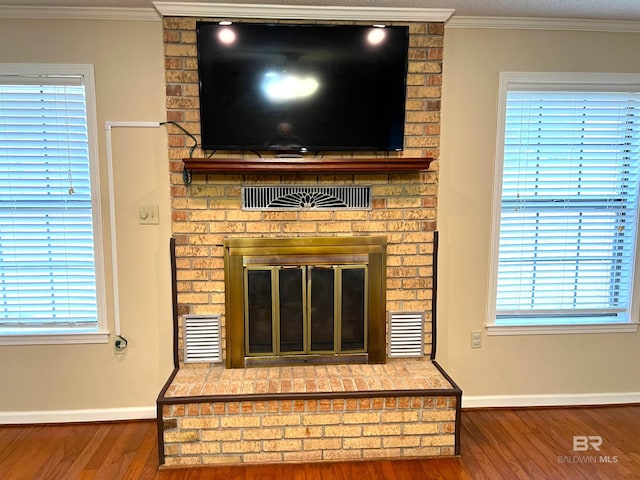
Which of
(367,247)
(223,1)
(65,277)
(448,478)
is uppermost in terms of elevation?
(223,1)

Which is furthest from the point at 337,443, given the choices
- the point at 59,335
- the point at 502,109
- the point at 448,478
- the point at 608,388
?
the point at 502,109

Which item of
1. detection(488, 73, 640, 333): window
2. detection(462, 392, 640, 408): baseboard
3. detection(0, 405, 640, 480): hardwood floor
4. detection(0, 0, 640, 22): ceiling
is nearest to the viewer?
detection(0, 405, 640, 480): hardwood floor

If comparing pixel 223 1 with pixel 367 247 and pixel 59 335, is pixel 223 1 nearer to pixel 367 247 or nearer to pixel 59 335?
pixel 367 247

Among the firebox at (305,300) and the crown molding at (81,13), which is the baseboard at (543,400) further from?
the crown molding at (81,13)

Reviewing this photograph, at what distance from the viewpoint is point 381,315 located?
2352mm

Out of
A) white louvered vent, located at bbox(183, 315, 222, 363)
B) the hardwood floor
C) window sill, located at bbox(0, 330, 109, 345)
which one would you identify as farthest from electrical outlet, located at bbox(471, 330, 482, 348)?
window sill, located at bbox(0, 330, 109, 345)

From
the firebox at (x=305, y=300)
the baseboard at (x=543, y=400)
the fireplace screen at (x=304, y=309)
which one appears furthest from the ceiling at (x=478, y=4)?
the baseboard at (x=543, y=400)

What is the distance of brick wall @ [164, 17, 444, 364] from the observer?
2.21 m

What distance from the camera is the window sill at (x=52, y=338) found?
2314 mm

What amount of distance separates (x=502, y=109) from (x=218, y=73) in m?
1.66

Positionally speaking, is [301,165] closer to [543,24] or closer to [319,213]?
[319,213]

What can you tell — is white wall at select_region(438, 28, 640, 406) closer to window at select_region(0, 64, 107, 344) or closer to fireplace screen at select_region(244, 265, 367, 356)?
fireplace screen at select_region(244, 265, 367, 356)

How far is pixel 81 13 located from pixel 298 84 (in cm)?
125

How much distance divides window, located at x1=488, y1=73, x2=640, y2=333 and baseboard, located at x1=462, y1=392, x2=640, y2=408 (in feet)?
1.45
